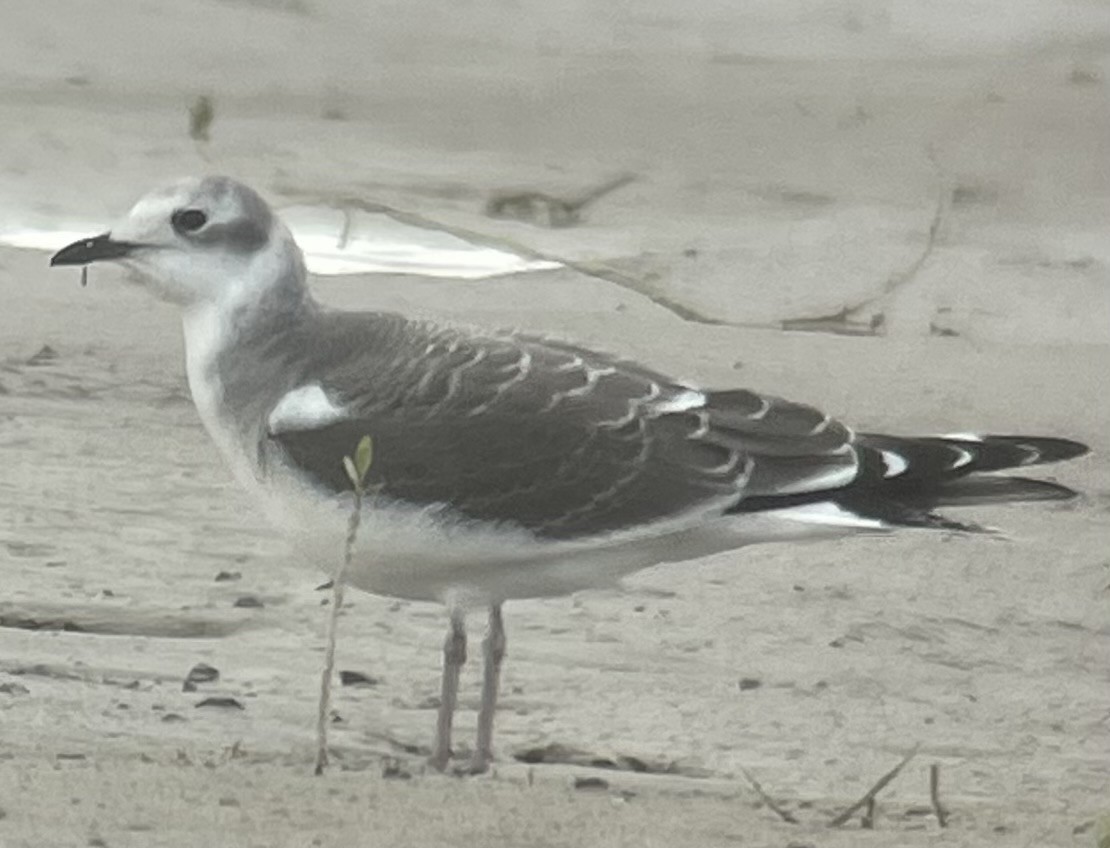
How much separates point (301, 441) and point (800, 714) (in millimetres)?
628

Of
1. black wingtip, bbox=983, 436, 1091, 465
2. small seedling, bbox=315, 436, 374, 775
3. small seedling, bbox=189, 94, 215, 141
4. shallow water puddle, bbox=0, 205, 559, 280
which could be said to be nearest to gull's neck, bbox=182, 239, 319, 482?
small seedling, bbox=315, 436, 374, 775

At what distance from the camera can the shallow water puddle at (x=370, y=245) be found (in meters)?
4.85

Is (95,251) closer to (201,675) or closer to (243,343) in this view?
(243,343)

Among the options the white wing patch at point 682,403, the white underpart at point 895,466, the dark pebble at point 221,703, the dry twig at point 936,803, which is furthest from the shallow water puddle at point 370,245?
the dry twig at point 936,803

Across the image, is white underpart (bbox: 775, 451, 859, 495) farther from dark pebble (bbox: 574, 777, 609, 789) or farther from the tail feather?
dark pebble (bbox: 574, 777, 609, 789)

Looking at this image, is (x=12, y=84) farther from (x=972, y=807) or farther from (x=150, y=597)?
(x=972, y=807)

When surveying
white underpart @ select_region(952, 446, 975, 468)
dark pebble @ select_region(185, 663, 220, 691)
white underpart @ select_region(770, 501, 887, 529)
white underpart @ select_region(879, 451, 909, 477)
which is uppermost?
white underpart @ select_region(952, 446, 975, 468)

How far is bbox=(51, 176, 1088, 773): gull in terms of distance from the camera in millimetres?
2803

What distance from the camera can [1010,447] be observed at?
2.84m

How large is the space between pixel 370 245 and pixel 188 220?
213 cm

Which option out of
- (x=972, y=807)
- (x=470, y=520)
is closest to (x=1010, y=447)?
(x=972, y=807)

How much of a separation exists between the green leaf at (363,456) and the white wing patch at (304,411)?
0.05 m

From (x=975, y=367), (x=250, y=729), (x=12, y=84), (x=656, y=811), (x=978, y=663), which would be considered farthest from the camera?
(x=12, y=84)

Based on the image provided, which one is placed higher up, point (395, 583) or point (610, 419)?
point (610, 419)
